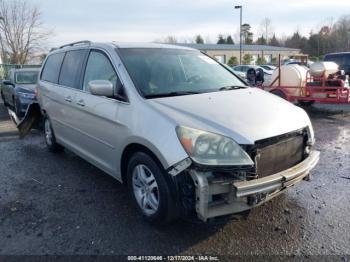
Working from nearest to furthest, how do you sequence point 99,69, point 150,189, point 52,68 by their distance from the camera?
1. point 150,189
2. point 99,69
3. point 52,68

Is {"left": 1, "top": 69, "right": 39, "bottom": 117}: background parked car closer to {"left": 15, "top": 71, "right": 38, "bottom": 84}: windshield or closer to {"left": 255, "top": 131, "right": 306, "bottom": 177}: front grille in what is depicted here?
{"left": 15, "top": 71, "right": 38, "bottom": 84}: windshield

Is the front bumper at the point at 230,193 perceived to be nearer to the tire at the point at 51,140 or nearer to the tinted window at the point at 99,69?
the tinted window at the point at 99,69

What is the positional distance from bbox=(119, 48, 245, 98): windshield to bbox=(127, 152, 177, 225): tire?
0.72 metres

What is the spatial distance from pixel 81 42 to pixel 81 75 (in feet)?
2.24

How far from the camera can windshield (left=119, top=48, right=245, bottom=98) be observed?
374 centimetres

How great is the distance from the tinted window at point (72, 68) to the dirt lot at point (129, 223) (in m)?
1.39

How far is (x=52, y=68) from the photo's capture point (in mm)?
5906

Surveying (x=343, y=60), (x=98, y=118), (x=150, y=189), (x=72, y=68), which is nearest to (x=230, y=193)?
(x=150, y=189)

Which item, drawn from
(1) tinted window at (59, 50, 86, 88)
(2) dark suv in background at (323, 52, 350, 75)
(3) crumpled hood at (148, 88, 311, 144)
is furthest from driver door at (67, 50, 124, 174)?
(2) dark suv in background at (323, 52, 350, 75)

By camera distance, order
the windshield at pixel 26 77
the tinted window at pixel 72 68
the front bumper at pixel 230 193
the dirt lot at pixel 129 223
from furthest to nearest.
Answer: the windshield at pixel 26 77 < the tinted window at pixel 72 68 < the dirt lot at pixel 129 223 < the front bumper at pixel 230 193

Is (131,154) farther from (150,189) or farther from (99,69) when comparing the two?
(99,69)

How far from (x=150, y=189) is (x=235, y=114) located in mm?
1122

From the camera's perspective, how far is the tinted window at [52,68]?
5.59 m

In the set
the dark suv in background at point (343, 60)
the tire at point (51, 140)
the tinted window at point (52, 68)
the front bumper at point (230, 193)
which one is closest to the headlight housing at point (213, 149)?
the front bumper at point (230, 193)
